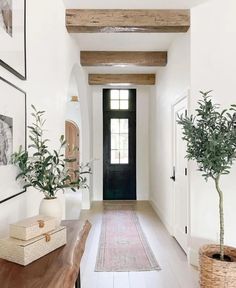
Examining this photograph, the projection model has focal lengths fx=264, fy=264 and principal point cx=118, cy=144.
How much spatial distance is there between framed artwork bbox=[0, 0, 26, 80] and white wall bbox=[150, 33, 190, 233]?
2.14 meters

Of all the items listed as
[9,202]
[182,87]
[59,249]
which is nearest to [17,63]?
[9,202]

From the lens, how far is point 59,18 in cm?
295

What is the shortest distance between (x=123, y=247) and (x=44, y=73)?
259cm

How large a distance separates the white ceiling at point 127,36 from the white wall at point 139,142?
95.3 inches

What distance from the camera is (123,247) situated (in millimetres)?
3713

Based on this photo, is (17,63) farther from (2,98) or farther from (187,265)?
(187,265)

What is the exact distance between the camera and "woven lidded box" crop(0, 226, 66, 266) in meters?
1.14

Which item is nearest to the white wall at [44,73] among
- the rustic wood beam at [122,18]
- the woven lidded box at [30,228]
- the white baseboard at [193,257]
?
the rustic wood beam at [122,18]

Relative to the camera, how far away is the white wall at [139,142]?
6.99m

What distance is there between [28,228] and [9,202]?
45 cm

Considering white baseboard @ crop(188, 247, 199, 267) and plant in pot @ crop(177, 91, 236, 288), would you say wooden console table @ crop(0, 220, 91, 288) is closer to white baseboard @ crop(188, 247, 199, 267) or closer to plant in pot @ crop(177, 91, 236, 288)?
plant in pot @ crop(177, 91, 236, 288)

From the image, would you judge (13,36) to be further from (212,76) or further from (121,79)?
(121,79)

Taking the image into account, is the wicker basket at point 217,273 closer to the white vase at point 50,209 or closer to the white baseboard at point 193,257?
the white baseboard at point 193,257

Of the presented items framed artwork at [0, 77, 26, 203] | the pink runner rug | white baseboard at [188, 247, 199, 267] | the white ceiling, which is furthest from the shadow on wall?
framed artwork at [0, 77, 26, 203]
